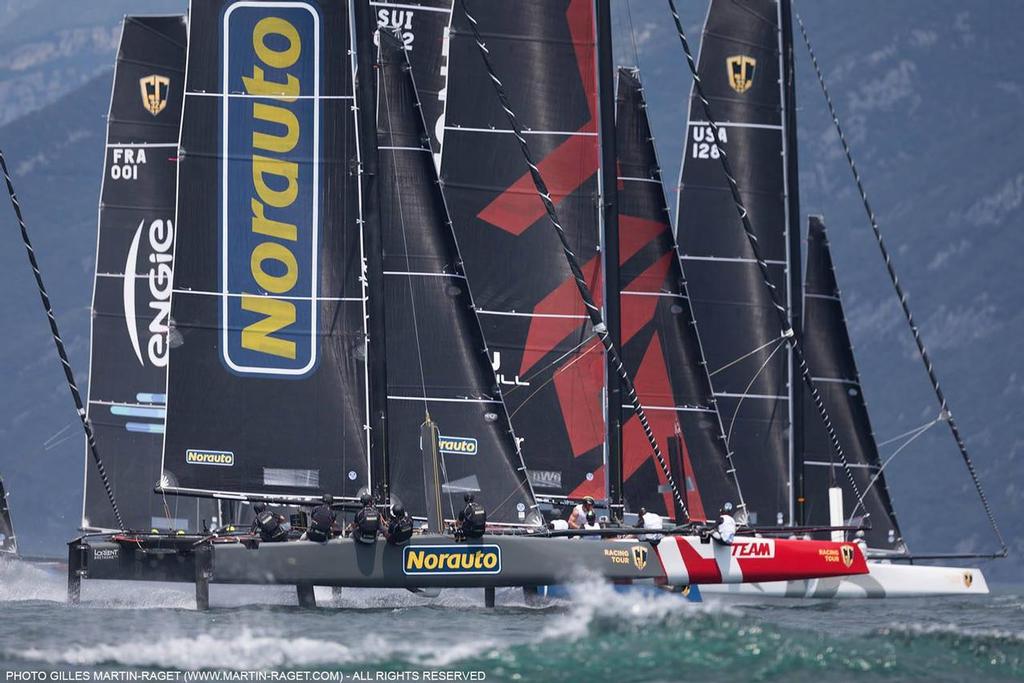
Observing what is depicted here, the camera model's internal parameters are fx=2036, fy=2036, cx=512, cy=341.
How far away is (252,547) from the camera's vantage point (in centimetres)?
2598

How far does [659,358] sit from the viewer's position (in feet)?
117

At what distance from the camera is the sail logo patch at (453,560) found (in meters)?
26.0

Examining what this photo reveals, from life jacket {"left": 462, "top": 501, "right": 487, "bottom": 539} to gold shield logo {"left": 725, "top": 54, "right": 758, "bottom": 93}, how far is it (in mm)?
16525

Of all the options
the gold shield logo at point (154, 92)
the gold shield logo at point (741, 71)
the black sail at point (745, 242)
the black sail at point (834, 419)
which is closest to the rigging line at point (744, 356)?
the black sail at point (745, 242)

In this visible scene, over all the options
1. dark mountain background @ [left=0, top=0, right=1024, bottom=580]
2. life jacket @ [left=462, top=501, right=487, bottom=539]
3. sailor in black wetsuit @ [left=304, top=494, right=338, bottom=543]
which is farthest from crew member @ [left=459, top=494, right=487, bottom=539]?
dark mountain background @ [left=0, top=0, right=1024, bottom=580]

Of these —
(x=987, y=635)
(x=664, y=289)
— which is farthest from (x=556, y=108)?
(x=987, y=635)

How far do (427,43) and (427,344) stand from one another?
7348mm

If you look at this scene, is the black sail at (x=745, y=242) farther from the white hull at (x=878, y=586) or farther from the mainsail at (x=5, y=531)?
the mainsail at (x=5, y=531)

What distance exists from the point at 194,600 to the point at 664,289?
11.4 m

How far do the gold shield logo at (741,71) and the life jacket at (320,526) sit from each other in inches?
666

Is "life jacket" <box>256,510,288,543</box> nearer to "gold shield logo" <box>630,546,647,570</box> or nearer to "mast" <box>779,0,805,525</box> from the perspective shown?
"gold shield logo" <box>630,546,647,570</box>

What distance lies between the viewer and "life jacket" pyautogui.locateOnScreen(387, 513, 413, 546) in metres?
25.8

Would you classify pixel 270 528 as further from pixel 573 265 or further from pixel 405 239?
pixel 573 265

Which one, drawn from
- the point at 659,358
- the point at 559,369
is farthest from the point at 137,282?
the point at 659,358
